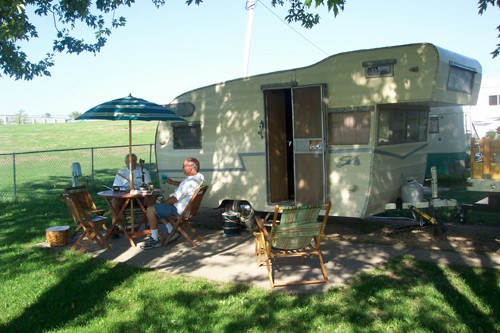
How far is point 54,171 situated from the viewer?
19641mm

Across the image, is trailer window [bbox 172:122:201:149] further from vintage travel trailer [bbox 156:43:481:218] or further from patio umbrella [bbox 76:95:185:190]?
patio umbrella [bbox 76:95:185:190]

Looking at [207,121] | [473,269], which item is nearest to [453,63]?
[473,269]

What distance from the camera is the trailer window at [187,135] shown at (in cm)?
863

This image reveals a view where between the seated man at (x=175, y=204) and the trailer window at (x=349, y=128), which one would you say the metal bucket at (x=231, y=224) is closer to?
the seated man at (x=175, y=204)

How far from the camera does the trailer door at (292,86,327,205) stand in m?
7.38

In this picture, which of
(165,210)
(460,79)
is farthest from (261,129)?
(460,79)

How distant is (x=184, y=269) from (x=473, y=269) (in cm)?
335

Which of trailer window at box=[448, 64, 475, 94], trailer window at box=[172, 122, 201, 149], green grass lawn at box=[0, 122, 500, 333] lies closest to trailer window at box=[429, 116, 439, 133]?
trailer window at box=[448, 64, 475, 94]

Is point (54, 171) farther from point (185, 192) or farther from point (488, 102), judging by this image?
point (488, 102)

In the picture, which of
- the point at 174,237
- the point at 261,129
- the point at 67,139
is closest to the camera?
Answer: the point at 174,237

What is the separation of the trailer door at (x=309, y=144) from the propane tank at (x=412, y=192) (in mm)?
1311

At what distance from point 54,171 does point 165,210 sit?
14.3 metres

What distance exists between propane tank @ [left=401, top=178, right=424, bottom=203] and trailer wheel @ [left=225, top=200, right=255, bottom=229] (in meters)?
2.44

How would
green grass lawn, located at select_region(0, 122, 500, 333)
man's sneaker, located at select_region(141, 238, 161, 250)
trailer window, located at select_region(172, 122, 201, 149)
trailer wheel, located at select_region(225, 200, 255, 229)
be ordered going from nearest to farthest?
green grass lawn, located at select_region(0, 122, 500, 333), man's sneaker, located at select_region(141, 238, 161, 250), trailer wheel, located at select_region(225, 200, 255, 229), trailer window, located at select_region(172, 122, 201, 149)
